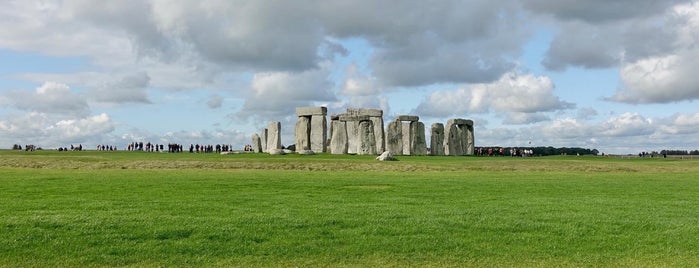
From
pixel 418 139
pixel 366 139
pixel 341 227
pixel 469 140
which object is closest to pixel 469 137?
pixel 469 140

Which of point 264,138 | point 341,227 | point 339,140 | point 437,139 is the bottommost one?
point 341,227

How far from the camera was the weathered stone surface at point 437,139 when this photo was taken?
47.3m

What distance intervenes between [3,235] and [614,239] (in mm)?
8953

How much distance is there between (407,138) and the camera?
1775 inches

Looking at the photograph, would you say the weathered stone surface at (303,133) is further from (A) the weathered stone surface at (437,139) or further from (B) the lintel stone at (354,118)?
(A) the weathered stone surface at (437,139)

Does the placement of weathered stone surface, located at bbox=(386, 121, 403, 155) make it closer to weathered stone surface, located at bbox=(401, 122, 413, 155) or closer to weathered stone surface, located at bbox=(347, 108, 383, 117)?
weathered stone surface, located at bbox=(401, 122, 413, 155)

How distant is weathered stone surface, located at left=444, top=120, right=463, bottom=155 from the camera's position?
47.9 m

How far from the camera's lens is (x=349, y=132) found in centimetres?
4472

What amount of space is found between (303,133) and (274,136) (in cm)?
287

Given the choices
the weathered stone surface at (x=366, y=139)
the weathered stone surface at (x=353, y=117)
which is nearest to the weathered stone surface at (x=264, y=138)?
the weathered stone surface at (x=353, y=117)

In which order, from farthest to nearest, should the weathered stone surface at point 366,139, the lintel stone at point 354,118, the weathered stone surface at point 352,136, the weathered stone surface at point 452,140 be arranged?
the weathered stone surface at point 452,140
the lintel stone at point 354,118
the weathered stone surface at point 352,136
the weathered stone surface at point 366,139

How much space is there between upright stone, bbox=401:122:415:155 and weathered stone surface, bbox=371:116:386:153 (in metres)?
1.40

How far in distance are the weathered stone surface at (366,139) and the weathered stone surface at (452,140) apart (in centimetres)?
A: 682

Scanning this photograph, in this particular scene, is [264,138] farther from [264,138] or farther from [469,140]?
[469,140]
